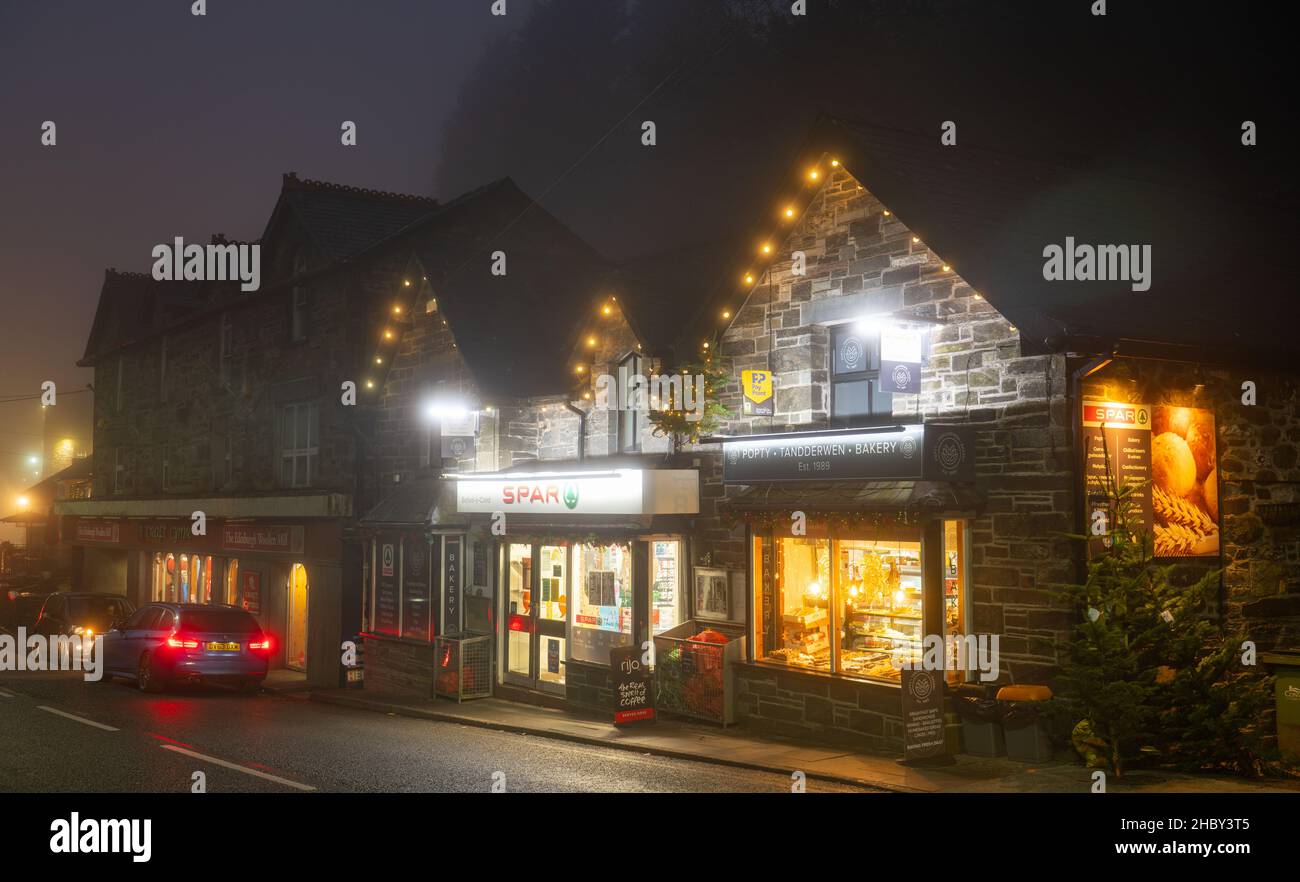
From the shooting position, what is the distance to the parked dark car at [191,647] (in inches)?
820

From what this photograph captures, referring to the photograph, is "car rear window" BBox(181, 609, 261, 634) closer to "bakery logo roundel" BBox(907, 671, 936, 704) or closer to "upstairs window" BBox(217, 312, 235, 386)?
"upstairs window" BBox(217, 312, 235, 386)

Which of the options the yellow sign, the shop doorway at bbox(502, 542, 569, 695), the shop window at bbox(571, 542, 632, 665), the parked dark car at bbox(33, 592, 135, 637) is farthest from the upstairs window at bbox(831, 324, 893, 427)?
the parked dark car at bbox(33, 592, 135, 637)

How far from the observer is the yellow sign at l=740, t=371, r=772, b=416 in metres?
15.9

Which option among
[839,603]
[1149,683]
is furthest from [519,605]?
[1149,683]

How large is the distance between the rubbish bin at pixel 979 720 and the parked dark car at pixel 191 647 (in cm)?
1388

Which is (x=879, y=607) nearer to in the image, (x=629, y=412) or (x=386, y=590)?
(x=629, y=412)

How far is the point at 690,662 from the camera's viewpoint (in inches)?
638

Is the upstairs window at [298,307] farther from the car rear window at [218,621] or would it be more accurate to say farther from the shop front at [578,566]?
the shop front at [578,566]

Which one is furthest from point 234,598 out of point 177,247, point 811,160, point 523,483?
point 811,160

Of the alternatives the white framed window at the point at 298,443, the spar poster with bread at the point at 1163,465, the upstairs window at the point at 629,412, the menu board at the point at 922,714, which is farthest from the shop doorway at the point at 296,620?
the spar poster with bread at the point at 1163,465

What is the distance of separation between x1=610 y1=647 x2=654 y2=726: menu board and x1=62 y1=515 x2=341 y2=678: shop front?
10964 mm

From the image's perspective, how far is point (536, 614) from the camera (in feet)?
65.0

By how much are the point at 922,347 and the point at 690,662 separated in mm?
5571

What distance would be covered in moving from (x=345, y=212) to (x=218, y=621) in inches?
460
